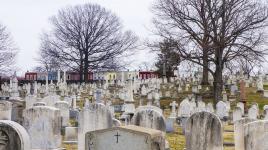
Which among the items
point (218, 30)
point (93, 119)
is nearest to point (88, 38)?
point (218, 30)

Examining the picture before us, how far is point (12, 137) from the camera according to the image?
7336mm

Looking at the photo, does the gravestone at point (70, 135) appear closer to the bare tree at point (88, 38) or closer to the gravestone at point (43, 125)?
the gravestone at point (43, 125)

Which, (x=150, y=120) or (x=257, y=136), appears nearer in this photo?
(x=257, y=136)

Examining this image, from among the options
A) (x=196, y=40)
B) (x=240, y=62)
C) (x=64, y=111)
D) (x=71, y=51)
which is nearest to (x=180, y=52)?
(x=196, y=40)

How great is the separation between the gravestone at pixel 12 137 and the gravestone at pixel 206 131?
3045 millimetres

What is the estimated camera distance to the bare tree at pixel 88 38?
58.9 m

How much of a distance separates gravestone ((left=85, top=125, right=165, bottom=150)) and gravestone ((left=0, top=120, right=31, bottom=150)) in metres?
1.54

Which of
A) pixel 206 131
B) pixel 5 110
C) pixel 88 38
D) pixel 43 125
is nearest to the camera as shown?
pixel 206 131

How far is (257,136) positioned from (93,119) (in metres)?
4.00

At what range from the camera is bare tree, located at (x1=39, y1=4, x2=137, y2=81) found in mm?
58906

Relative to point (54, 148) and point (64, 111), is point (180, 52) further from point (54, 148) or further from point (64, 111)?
point (54, 148)

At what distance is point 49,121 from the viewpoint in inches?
392

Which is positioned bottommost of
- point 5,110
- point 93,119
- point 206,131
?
point 206,131

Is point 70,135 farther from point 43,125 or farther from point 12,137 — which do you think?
point 12,137
